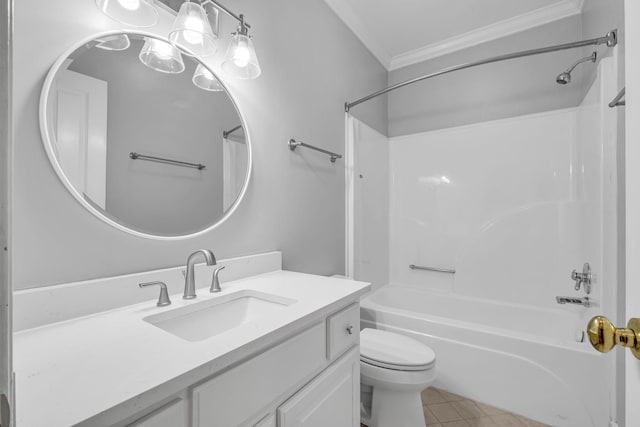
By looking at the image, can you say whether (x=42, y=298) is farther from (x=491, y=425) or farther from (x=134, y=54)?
(x=491, y=425)

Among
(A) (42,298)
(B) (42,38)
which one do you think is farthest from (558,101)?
(A) (42,298)

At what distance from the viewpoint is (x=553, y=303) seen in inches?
81.8

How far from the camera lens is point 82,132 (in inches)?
33.6

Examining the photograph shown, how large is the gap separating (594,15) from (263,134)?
7.02ft

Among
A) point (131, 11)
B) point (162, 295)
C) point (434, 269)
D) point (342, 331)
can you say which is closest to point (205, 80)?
point (131, 11)

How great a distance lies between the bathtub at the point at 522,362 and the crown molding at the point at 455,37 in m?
2.15

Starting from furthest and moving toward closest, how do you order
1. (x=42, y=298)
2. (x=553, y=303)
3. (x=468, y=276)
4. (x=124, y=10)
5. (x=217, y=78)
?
1. (x=468, y=276)
2. (x=553, y=303)
3. (x=217, y=78)
4. (x=124, y=10)
5. (x=42, y=298)

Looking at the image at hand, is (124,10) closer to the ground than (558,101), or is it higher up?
closer to the ground

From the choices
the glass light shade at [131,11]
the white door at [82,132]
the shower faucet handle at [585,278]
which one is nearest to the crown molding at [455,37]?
the glass light shade at [131,11]

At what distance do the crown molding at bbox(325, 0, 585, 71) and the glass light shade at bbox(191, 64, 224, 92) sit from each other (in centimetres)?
123

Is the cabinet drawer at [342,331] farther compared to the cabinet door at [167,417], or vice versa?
the cabinet drawer at [342,331]

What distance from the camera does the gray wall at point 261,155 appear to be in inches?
29.5

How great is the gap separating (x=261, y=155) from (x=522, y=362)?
181cm
